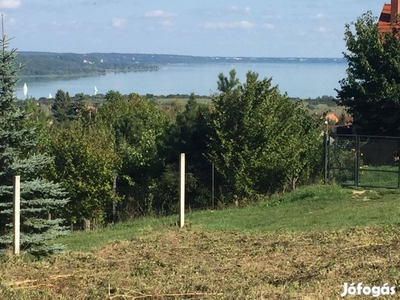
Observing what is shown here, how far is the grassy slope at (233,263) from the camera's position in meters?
6.75

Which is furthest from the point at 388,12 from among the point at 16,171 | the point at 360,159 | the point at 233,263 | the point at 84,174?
the point at 233,263

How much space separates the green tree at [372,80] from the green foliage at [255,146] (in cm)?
258

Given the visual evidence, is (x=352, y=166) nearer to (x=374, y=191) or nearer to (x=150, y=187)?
(x=374, y=191)

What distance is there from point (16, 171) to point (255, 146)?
40.0ft

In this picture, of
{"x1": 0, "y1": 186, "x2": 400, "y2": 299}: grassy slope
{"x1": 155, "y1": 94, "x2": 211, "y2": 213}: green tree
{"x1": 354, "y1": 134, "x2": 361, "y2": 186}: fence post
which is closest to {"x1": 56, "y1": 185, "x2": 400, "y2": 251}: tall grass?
{"x1": 0, "y1": 186, "x2": 400, "y2": 299}: grassy slope

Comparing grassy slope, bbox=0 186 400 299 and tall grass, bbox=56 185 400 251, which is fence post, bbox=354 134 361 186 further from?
grassy slope, bbox=0 186 400 299

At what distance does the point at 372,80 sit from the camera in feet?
76.9

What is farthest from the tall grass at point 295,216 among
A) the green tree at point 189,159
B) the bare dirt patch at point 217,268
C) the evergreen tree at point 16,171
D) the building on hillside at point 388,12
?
the building on hillside at point 388,12

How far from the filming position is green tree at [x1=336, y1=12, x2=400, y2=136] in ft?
76.0

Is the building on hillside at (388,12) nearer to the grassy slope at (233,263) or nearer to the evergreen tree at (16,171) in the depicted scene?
the grassy slope at (233,263)

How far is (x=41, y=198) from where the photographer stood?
11461mm

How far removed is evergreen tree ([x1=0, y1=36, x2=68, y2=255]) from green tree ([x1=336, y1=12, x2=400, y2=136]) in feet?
50.3

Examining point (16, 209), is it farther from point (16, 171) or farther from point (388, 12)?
point (388, 12)

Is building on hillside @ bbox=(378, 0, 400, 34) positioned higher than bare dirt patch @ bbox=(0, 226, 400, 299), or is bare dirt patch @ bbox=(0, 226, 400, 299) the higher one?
building on hillside @ bbox=(378, 0, 400, 34)
